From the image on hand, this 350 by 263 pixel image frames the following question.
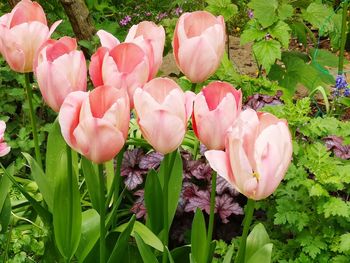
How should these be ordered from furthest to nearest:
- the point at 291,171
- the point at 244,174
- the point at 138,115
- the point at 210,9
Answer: the point at 210,9, the point at 291,171, the point at 138,115, the point at 244,174

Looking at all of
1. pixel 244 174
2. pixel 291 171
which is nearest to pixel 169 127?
pixel 244 174

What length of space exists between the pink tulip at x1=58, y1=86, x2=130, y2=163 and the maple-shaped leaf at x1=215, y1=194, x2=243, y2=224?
2.97 feet

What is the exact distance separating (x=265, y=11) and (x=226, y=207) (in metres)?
1.26

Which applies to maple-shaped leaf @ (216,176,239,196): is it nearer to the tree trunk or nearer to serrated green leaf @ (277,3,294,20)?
serrated green leaf @ (277,3,294,20)

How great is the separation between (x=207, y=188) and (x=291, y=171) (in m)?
0.31

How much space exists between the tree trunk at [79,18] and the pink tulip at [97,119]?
7.07 ft

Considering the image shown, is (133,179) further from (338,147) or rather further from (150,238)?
(338,147)

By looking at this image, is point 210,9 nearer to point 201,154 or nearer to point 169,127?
point 201,154

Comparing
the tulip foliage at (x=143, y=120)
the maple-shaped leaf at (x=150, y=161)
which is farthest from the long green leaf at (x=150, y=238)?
the maple-shaped leaf at (x=150, y=161)

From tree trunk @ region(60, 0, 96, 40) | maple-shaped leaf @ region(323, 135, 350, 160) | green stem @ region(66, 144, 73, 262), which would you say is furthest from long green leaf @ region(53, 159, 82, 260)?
tree trunk @ region(60, 0, 96, 40)

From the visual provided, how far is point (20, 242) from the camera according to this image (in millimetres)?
1702

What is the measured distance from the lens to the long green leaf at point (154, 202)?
1691 millimetres

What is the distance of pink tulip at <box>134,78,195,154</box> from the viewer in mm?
1323

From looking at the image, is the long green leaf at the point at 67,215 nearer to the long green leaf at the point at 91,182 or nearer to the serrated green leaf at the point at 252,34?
the long green leaf at the point at 91,182
